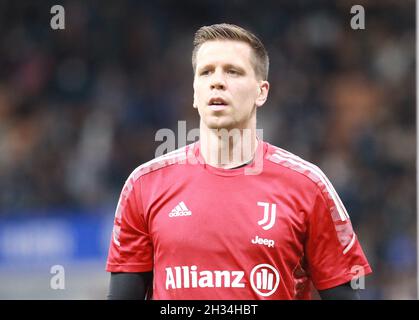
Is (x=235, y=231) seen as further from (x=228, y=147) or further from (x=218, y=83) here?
(x=218, y=83)

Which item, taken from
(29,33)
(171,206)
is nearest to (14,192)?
(29,33)

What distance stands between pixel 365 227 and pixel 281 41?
3.41 meters

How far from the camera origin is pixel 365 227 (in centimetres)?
973

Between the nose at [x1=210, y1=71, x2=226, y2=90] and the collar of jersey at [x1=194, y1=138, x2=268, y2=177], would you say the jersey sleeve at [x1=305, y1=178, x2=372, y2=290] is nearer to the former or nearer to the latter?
the collar of jersey at [x1=194, y1=138, x2=268, y2=177]

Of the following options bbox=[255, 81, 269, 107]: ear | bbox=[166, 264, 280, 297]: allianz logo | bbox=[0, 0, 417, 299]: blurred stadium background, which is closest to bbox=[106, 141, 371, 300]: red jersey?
bbox=[166, 264, 280, 297]: allianz logo

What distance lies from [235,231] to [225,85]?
0.65 m

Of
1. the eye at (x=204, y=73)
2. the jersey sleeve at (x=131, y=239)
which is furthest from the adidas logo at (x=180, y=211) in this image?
the eye at (x=204, y=73)

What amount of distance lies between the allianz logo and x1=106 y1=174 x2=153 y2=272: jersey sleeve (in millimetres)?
235

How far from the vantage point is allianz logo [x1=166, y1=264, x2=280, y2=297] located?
3.81 meters

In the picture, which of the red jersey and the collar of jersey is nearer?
the red jersey

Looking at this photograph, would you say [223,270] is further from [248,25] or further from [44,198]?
[248,25]

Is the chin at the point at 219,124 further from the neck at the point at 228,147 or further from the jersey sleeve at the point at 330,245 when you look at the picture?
the jersey sleeve at the point at 330,245

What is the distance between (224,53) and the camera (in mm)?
4055

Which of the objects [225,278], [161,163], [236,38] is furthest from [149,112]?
[225,278]
